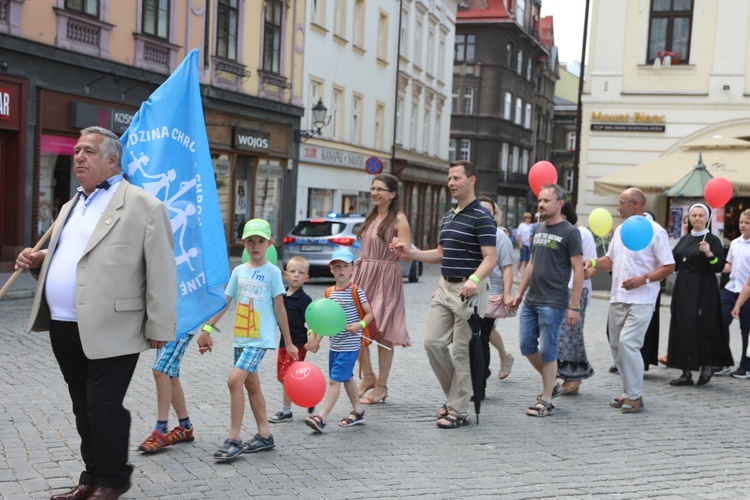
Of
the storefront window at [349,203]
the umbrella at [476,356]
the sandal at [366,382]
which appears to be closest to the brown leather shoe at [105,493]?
the umbrella at [476,356]

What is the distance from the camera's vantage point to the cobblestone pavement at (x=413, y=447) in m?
5.36

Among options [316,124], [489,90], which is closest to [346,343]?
[316,124]

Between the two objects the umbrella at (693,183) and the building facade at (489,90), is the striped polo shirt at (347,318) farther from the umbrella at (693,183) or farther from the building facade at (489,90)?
the building facade at (489,90)

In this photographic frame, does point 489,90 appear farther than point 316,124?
Yes

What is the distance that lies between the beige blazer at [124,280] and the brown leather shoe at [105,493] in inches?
26.5

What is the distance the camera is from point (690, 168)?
20359 mm

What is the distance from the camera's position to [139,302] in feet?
15.4

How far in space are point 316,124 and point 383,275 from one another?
2120 cm

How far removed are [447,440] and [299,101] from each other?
23235mm

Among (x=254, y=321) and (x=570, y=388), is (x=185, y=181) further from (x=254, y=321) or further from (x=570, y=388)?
(x=570, y=388)

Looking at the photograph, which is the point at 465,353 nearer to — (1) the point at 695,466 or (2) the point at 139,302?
(1) the point at 695,466

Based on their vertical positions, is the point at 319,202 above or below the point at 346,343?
above

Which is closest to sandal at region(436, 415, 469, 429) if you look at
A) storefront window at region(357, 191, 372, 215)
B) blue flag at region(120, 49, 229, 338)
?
blue flag at region(120, 49, 229, 338)

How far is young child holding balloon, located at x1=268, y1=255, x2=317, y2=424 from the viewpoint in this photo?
22.4 feet
